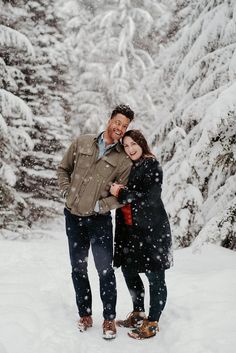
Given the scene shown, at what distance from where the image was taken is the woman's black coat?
4.24 meters

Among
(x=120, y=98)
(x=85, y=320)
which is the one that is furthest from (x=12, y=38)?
(x=120, y=98)

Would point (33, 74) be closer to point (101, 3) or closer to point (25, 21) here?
point (25, 21)

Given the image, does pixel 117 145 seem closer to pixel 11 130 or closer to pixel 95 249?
pixel 95 249

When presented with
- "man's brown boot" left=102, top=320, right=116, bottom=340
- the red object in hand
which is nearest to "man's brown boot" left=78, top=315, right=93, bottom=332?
"man's brown boot" left=102, top=320, right=116, bottom=340

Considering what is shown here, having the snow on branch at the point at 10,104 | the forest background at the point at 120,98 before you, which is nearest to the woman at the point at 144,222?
the forest background at the point at 120,98

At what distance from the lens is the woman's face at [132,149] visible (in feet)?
14.1

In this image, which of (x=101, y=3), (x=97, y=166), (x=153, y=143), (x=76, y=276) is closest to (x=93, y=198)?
(x=97, y=166)

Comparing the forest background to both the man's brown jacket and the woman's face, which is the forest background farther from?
the man's brown jacket

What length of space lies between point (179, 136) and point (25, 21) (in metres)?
8.44

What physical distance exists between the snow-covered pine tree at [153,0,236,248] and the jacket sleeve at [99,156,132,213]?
7.52 ft

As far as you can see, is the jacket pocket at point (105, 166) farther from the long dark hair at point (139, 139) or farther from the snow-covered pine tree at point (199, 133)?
the snow-covered pine tree at point (199, 133)

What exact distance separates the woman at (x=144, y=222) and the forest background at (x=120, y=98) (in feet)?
4.82

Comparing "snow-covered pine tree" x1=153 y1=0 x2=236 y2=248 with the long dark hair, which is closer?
the long dark hair

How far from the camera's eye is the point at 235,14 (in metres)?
7.61
